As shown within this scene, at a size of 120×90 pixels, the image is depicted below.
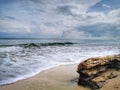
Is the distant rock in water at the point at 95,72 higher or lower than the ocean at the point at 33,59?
higher

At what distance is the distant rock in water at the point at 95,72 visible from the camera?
4.74 metres

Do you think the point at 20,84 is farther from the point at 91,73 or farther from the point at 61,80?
the point at 91,73

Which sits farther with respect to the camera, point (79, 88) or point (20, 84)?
point (20, 84)

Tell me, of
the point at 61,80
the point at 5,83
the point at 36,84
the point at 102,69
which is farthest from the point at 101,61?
the point at 5,83

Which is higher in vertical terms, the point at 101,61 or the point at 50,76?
the point at 101,61

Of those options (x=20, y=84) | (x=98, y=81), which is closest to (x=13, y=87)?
Result: (x=20, y=84)

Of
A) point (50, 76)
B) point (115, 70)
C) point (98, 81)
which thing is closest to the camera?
point (98, 81)

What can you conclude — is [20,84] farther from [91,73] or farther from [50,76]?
[91,73]

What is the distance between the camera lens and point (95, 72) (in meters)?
4.96

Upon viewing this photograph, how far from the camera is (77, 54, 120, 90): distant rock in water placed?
4738mm

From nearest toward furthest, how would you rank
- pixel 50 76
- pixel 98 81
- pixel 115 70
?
1. pixel 98 81
2. pixel 115 70
3. pixel 50 76

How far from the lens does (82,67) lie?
16.4ft

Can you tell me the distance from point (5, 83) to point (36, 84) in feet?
3.20

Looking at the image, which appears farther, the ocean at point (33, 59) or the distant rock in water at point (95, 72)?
the ocean at point (33, 59)
